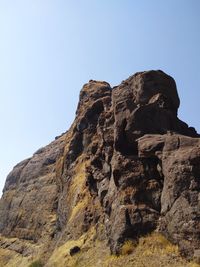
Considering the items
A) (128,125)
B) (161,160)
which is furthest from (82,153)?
(161,160)

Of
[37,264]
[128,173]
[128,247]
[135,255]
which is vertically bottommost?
[135,255]

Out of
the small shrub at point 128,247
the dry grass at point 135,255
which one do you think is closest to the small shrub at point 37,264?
the dry grass at point 135,255

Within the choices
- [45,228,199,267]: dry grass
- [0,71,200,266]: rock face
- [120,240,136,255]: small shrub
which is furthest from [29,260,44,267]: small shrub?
[120,240,136,255]: small shrub

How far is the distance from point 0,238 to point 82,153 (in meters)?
33.5

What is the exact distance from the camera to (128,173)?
134 ft

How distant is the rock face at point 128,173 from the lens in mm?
34031

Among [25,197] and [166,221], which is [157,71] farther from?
[25,197]

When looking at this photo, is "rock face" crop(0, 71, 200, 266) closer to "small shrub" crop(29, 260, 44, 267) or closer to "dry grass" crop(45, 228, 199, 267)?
"dry grass" crop(45, 228, 199, 267)

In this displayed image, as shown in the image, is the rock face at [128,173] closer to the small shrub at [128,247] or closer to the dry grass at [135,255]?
the small shrub at [128,247]

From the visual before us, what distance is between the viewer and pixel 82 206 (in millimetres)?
54875

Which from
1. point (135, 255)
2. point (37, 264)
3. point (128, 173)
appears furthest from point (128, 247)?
point (37, 264)

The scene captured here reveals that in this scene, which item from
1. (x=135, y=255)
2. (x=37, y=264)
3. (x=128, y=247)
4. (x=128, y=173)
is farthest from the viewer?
(x=37, y=264)

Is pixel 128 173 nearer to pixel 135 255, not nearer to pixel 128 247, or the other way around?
pixel 128 247

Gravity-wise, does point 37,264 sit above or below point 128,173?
below
